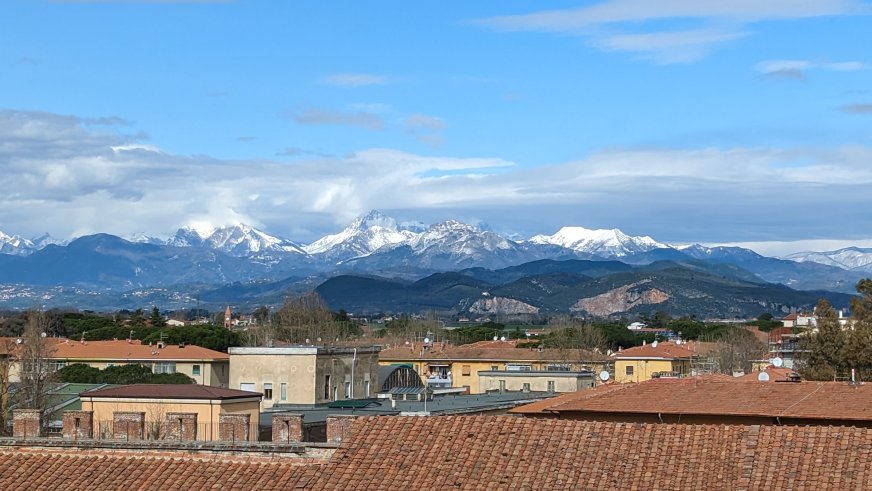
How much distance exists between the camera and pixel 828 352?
55750 millimetres

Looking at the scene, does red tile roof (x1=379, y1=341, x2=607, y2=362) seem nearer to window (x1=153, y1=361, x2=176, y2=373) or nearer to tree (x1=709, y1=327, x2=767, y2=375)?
tree (x1=709, y1=327, x2=767, y2=375)

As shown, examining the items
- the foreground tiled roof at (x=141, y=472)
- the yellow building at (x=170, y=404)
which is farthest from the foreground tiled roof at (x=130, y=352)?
the foreground tiled roof at (x=141, y=472)

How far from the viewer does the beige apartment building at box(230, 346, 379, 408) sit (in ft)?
171

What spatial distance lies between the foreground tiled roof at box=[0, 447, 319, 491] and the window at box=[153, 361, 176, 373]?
209ft

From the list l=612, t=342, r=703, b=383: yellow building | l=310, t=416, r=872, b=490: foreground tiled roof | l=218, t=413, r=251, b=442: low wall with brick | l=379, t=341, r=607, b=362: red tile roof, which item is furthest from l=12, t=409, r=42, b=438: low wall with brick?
l=379, t=341, r=607, b=362: red tile roof

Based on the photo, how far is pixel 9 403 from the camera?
57.7 meters

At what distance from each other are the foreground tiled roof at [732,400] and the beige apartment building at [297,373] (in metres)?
17.1

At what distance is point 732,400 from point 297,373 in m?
23.2

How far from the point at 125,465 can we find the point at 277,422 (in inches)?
126

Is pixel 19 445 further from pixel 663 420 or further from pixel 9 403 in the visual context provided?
pixel 9 403

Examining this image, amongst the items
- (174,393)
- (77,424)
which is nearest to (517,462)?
(77,424)

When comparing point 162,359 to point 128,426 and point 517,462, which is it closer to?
point 128,426

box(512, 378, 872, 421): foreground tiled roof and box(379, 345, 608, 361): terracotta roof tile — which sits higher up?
box(512, 378, 872, 421): foreground tiled roof

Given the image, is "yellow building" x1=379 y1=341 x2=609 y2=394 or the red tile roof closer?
"yellow building" x1=379 y1=341 x2=609 y2=394
